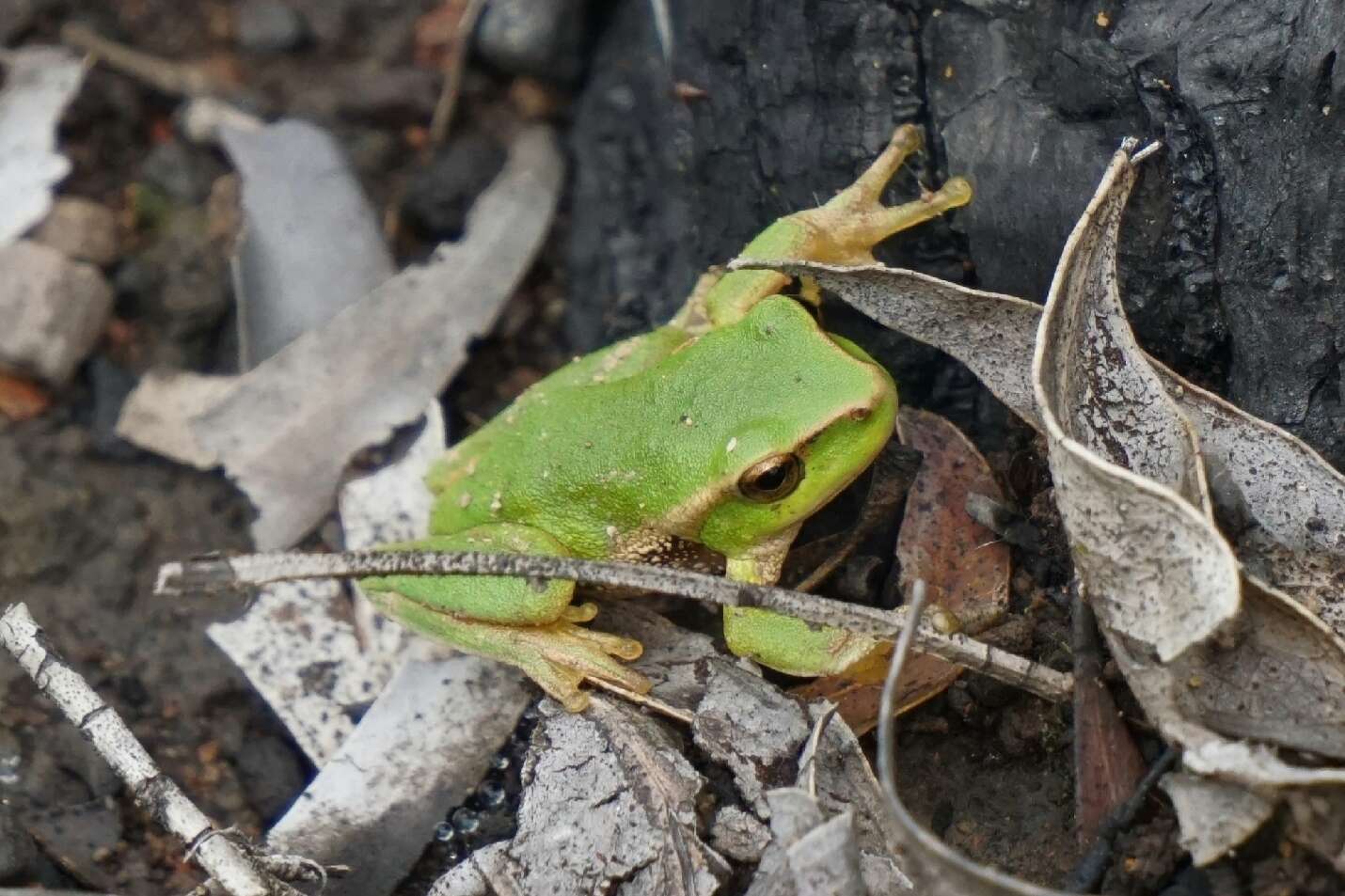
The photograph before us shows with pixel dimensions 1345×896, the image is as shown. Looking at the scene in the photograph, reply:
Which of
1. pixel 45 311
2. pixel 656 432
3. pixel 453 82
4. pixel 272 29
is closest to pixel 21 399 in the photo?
pixel 45 311

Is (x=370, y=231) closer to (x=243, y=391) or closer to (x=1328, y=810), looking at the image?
(x=243, y=391)

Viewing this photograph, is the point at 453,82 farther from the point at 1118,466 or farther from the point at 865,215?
the point at 1118,466

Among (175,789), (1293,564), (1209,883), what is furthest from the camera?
(175,789)

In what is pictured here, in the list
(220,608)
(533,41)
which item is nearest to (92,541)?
(220,608)

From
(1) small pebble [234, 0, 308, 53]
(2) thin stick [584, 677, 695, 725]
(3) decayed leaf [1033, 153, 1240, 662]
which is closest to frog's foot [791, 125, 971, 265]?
(3) decayed leaf [1033, 153, 1240, 662]

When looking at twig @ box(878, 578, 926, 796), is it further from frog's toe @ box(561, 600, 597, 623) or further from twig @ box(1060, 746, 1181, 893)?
frog's toe @ box(561, 600, 597, 623)

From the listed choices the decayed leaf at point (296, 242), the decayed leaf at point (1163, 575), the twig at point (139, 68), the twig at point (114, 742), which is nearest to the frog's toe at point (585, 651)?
the twig at point (114, 742)

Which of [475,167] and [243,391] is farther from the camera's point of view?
[475,167]
